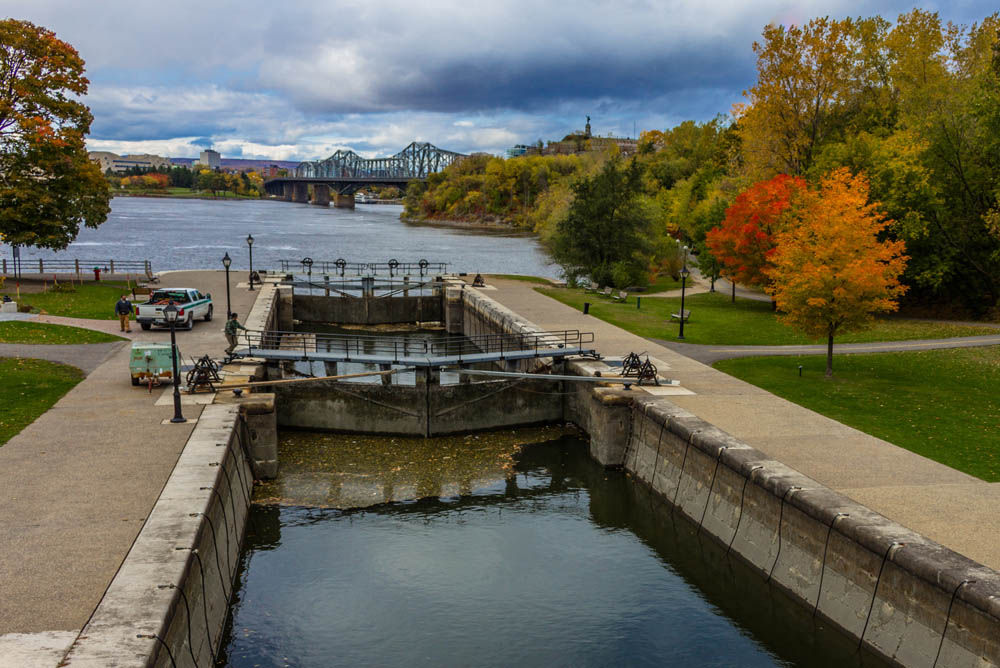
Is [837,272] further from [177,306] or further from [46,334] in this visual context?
[46,334]

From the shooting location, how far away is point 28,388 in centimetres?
2189

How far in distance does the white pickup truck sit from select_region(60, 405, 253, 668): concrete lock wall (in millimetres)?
14248

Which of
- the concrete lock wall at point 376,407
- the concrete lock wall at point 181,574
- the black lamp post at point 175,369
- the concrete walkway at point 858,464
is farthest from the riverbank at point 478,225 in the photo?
the concrete lock wall at point 181,574

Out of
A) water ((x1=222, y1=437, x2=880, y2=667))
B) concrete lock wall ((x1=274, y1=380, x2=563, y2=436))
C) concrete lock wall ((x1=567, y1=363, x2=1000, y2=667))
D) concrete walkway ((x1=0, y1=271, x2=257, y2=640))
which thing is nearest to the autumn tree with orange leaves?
concrete lock wall ((x1=274, y1=380, x2=563, y2=436))

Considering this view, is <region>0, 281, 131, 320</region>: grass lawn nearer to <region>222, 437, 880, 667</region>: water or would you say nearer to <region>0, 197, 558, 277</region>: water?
<region>222, 437, 880, 667</region>: water

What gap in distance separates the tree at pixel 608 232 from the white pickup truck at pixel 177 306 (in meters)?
27.9

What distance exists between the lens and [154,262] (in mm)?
80625

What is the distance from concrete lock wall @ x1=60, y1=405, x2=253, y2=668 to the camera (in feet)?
31.6

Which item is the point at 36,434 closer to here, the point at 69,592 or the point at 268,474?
the point at 268,474

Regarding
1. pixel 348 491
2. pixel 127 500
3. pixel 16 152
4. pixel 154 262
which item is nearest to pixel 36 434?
pixel 127 500

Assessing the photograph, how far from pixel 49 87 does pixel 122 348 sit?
822 inches

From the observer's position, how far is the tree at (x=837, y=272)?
81.4 feet

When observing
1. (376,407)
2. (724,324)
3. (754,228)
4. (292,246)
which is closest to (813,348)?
(724,324)

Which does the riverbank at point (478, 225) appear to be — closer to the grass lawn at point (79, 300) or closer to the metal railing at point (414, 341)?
the grass lawn at point (79, 300)
